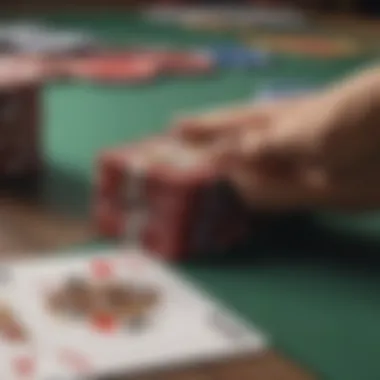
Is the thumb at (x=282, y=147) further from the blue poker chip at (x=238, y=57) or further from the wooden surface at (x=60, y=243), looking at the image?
the blue poker chip at (x=238, y=57)

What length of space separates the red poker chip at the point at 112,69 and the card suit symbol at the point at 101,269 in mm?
952

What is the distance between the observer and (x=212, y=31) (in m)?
2.66

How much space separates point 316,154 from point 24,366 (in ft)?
1.22

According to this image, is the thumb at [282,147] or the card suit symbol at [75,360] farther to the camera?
the thumb at [282,147]

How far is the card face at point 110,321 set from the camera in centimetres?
81

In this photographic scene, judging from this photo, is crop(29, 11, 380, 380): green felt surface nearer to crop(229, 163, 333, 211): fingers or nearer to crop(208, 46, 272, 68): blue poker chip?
crop(229, 163, 333, 211): fingers

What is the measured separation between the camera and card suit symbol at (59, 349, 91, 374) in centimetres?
80

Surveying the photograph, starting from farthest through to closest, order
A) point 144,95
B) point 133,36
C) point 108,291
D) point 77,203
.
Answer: point 133,36, point 144,95, point 77,203, point 108,291

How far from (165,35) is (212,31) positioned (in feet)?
0.50

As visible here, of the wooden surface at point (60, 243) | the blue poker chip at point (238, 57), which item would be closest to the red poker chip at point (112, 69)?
the blue poker chip at point (238, 57)

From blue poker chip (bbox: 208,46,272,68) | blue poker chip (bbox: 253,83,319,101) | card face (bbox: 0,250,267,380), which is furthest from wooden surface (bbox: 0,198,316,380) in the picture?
blue poker chip (bbox: 208,46,272,68)

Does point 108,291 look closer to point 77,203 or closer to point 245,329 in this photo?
point 245,329

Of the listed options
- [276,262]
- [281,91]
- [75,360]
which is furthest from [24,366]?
[281,91]

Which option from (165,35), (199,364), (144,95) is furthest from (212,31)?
(199,364)
